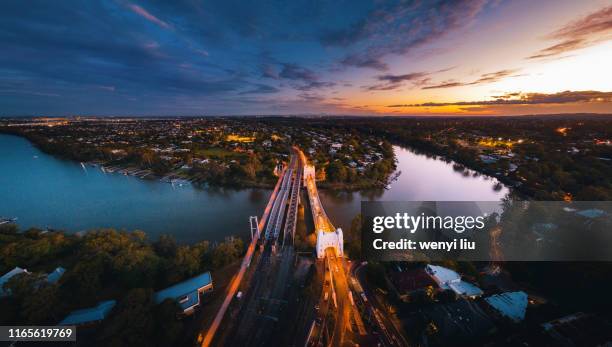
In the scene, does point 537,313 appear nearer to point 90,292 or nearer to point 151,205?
point 90,292

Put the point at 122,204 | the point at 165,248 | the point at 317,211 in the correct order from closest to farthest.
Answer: the point at 165,248 → the point at 317,211 → the point at 122,204

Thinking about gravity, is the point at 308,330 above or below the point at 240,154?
below

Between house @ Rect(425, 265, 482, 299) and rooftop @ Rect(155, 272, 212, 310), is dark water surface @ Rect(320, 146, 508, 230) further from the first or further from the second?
rooftop @ Rect(155, 272, 212, 310)

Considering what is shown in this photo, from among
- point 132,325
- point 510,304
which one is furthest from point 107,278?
point 510,304

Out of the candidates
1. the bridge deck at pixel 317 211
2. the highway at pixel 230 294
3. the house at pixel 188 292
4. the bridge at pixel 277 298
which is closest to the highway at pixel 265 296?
the bridge at pixel 277 298

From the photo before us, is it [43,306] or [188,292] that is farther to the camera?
[188,292]

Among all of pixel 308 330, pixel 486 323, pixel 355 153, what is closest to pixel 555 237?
pixel 486 323

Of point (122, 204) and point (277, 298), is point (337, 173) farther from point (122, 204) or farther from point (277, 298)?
point (122, 204)
